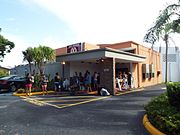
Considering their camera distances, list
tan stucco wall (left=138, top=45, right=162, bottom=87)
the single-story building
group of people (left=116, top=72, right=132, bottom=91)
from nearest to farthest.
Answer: the single-story building, group of people (left=116, top=72, right=132, bottom=91), tan stucco wall (left=138, top=45, right=162, bottom=87)

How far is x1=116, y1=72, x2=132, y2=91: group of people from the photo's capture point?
69.1ft

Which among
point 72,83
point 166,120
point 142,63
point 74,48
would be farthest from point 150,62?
point 166,120

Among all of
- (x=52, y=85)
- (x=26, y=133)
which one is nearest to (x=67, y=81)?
(x=52, y=85)

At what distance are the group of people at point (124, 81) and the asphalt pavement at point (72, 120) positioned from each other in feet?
26.1

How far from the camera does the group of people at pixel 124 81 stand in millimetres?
21047

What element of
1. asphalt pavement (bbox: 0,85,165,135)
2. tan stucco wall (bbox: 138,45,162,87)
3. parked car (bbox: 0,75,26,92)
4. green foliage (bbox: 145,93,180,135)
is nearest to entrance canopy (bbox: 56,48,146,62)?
tan stucco wall (bbox: 138,45,162,87)

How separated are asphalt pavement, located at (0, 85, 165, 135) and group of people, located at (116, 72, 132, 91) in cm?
796

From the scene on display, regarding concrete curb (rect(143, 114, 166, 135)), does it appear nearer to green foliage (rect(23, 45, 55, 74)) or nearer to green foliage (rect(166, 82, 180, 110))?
green foliage (rect(166, 82, 180, 110))

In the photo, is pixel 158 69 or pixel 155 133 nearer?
pixel 155 133

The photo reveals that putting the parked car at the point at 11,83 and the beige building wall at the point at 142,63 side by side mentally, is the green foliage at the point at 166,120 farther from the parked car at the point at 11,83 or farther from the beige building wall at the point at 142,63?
the parked car at the point at 11,83

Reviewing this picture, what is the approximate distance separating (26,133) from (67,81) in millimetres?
14011

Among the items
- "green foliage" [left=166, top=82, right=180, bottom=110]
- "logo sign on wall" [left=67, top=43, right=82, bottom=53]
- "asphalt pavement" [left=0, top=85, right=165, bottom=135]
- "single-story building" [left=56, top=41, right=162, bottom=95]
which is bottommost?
"asphalt pavement" [left=0, top=85, right=165, bottom=135]

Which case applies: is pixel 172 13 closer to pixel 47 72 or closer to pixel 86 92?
pixel 86 92

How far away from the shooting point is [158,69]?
1280 inches
